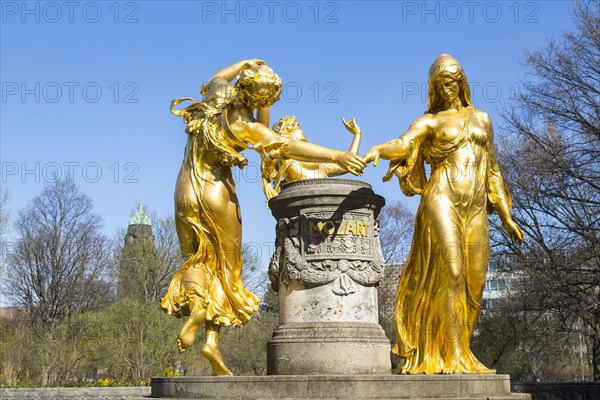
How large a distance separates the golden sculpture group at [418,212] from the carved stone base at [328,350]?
1.56 ft

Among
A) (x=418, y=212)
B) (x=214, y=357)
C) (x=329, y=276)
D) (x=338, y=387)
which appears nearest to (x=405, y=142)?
(x=418, y=212)

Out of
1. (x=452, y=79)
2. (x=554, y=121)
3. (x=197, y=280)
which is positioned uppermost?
(x=554, y=121)

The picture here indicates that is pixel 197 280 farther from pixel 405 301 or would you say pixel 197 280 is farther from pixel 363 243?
pixel 405 301

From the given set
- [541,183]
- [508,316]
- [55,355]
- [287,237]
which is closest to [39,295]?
[55,355]

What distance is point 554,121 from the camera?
18766 mm

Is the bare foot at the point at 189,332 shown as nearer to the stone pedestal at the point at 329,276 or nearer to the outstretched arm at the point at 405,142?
the stone pedestal at the point at 329,276

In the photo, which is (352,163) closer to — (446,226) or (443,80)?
(446,226)

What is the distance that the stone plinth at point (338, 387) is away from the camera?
664cm

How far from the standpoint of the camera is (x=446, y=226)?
318 inches

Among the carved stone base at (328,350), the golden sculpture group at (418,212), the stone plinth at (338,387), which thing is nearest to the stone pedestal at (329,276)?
the carved stone base at (328,350)

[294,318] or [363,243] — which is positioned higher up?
[363,243]

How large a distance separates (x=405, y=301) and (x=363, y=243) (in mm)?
966

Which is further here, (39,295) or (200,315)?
(39,295)

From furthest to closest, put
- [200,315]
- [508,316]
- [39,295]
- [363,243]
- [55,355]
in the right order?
[39,295] → [55,355] → [508,316] → [363,243] → [200,315]
